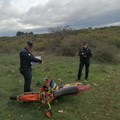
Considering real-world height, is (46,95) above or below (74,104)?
above

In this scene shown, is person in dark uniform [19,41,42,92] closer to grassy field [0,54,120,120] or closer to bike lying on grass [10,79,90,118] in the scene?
bike lying on grass [10,79,90,118]

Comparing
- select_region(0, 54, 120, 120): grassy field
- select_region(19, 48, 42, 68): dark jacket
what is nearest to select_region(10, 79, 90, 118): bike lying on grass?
select_region(0, 54, 120, 120): grassy field

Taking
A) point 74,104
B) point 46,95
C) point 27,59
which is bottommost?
point 74,104

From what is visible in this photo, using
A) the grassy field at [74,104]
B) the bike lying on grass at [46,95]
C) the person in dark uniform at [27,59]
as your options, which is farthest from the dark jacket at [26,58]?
the grassy field at [74,104]

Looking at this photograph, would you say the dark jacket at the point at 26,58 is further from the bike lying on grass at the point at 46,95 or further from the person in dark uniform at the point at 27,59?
the bike lying on grass at the point at 46,95

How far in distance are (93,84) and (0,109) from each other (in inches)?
182

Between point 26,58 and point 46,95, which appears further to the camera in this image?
point 26,58

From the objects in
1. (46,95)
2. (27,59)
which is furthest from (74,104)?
(27,59)

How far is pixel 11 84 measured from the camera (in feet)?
36.3

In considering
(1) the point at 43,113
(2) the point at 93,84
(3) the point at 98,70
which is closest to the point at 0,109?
(1) the point at 43,113

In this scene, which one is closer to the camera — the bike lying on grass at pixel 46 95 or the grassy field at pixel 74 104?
the grassy field at pixel 74 104

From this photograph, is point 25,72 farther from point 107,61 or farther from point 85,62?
point 107,61

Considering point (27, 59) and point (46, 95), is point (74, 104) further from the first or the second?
point (27, 59)

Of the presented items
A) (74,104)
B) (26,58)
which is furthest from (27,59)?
(74,104)
